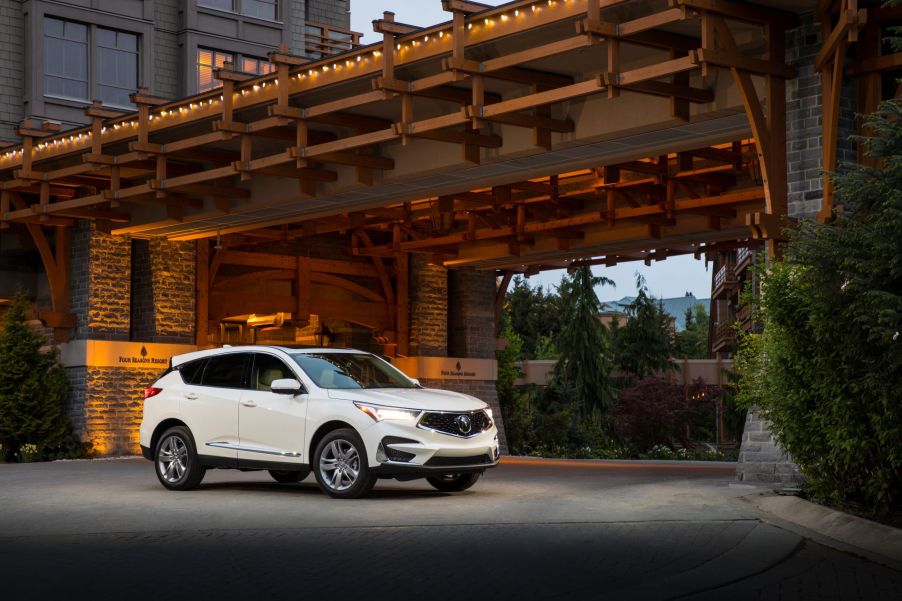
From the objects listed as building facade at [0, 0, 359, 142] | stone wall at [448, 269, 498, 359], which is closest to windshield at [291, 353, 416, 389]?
building facade at [0, 0, 359, 142]

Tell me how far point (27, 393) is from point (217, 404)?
1295 cm

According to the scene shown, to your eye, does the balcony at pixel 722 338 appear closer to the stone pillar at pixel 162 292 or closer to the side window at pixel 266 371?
the stone pillar at pixel 162 292

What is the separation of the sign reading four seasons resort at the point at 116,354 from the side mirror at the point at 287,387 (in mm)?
14023

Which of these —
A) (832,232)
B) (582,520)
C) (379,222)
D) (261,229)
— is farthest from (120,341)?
(832,232)

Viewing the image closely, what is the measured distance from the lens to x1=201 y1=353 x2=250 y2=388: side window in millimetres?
15727

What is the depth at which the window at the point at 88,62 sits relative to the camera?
109 ft

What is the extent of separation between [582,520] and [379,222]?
18.6 metres

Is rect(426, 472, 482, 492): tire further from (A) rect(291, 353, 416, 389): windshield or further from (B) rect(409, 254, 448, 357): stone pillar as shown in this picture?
(B) rect(409, 254, 448, 357): stone pillar

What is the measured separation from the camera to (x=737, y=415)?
133 ft

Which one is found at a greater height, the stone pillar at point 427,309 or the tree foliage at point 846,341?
the stone pillar at point 427,309

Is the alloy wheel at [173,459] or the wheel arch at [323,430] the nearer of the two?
the wheel arch at [323,430]

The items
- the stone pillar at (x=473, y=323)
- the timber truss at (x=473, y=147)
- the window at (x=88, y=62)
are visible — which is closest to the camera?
the timber truss at (x=473, y=147)

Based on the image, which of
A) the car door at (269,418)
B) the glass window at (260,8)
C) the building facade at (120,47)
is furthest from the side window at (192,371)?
the glass window at (260,8)

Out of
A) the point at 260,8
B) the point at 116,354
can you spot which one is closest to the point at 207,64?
the point at 260,8
